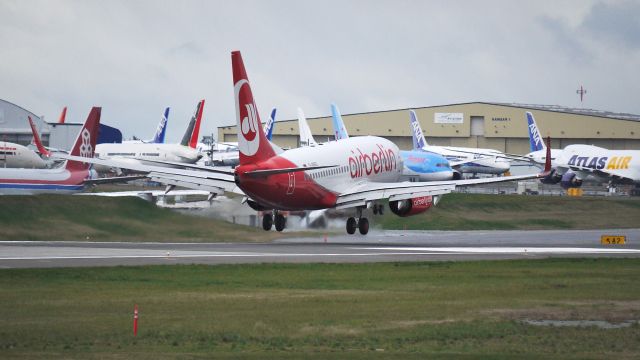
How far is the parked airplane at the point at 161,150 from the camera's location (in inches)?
4786

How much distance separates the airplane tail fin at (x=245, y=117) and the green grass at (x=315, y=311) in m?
10.5

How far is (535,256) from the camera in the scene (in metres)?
48.2

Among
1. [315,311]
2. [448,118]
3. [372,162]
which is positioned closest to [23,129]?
[448,118]

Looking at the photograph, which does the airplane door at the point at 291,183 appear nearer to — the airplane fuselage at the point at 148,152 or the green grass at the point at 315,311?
the green grass at the point at 315,311

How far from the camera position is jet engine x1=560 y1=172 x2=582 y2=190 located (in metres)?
121

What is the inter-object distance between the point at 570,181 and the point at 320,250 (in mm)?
75970

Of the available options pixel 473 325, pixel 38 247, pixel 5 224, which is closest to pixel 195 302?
pixel 473 325

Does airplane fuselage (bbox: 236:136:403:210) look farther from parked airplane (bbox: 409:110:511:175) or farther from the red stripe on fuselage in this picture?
parked airplane (bbox: 409:110:511:175)

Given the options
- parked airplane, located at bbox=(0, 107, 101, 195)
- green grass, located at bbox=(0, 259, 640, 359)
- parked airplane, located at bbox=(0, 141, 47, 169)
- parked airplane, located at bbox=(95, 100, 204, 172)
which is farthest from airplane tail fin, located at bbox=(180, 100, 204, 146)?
green grass, located at bbox=(0, 259, 640, 359)

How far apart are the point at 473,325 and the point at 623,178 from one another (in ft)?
327

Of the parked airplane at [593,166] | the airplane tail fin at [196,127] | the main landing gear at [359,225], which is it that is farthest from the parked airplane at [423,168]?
the main landing gear at [359,225]

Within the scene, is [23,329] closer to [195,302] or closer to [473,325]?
[195,302]

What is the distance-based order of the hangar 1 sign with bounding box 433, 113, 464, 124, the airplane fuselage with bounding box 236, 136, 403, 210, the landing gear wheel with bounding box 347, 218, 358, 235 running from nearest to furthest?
1. the airplane fuselage with bounding box 236, 136, 403, 210
2. the landing gear wheel with bounding box 347, 218, 358, 235
3. the hangar 1 sign with bounding box 433, 113, 464, 124

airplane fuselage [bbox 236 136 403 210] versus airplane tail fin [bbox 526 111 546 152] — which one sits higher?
airplane tail fin [bbox 526 111 546 152]
